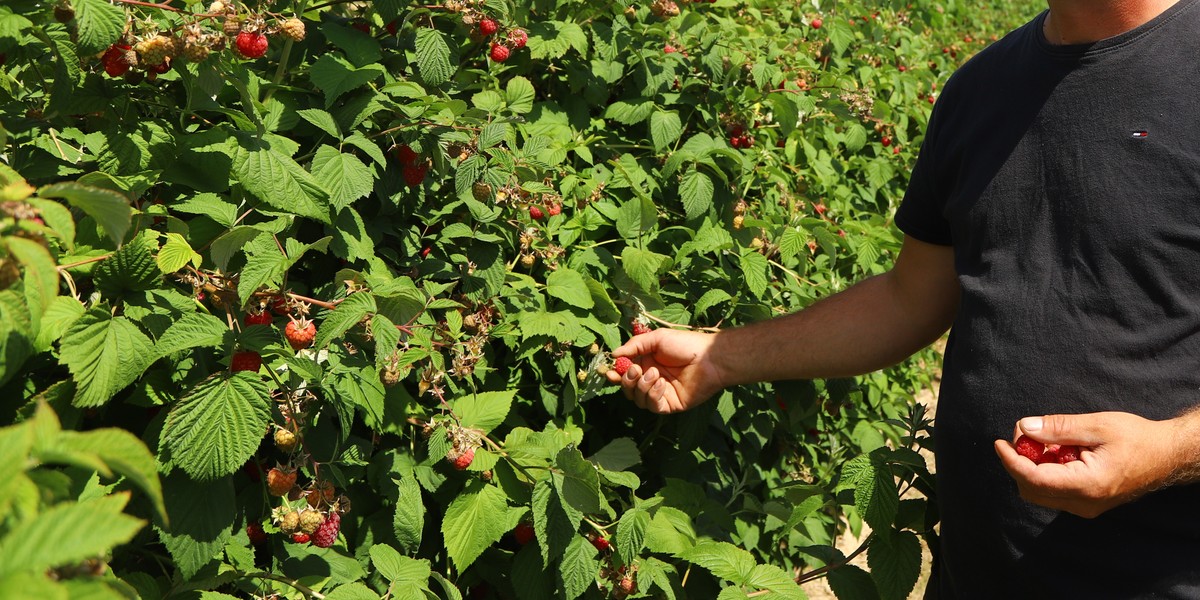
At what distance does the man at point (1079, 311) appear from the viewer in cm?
153

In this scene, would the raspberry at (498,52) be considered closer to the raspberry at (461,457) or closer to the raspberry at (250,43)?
the raspberry at (250,43)

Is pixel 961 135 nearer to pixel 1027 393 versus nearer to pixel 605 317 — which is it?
pixel 1027 393

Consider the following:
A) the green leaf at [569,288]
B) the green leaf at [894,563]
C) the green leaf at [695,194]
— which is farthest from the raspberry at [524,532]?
the green leaf at [695,194]

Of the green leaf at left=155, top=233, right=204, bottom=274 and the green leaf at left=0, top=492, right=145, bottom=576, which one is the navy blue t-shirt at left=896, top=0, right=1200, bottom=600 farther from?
the green leaf at left=0, top=492, right=145, bottom=576

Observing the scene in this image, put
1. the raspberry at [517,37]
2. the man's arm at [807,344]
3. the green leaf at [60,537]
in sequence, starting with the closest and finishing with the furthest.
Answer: the green leaf at [60,537], the man's arm at [807,344], the raspberry at [517,37]

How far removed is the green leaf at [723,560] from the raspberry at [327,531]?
0.71 m

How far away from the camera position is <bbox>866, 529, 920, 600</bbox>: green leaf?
1.98m

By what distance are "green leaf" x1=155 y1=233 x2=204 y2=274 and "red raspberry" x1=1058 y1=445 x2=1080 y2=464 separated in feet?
4.48

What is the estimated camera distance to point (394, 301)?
1667 millimetres

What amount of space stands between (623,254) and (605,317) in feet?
0.52

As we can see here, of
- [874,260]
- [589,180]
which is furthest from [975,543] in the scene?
[874,260]

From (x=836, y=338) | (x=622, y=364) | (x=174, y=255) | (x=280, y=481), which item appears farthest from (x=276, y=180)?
(x=836, y=338)

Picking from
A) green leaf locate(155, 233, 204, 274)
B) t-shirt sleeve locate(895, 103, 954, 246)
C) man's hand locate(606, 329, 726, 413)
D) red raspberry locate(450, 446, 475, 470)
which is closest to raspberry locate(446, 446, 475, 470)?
red raspberry locate(450, 446, 475, 470)

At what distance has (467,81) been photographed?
2373 mm
